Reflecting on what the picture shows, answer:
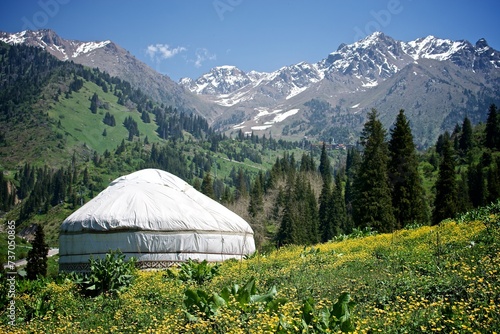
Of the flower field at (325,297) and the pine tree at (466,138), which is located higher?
the pine tree at (466,138)

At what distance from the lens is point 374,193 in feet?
130

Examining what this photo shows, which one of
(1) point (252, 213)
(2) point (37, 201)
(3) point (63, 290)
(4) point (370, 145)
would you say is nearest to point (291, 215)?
(1) point (252, 213)

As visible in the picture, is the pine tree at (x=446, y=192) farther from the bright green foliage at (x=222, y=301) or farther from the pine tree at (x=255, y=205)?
the bright green foliage at (x=222, y=301)

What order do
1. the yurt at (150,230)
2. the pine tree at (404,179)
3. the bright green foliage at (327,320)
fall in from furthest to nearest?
the pine tree at (404,179), the yurt at (150,230), the bright green foliage at (327,320)

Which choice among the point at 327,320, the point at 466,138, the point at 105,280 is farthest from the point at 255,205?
the point at 327,320

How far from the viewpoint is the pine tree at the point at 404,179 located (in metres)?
40.8

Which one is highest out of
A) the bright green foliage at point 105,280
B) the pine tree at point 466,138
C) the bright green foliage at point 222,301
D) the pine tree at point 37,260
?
the pine tree at point 466,138

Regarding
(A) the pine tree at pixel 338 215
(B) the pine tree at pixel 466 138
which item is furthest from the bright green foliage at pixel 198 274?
(B) the pine tree at pixel 466 138

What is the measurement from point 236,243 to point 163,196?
4646 mm

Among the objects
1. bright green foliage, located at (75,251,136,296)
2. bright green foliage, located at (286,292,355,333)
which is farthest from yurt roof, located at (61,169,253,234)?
bright green foliage, located at (286,292,355,333)

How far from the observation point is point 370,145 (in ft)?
141

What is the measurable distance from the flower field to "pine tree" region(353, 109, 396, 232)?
2051 centimetres

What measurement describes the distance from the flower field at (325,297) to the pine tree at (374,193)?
67.3ft

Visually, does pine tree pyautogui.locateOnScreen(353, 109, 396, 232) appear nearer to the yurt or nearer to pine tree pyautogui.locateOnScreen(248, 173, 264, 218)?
the yurt
